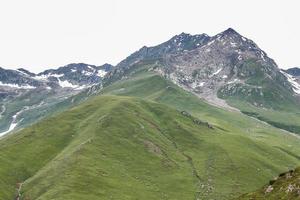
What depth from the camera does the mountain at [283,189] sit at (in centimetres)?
8769

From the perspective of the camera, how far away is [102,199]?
198750mm

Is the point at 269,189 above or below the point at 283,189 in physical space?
below

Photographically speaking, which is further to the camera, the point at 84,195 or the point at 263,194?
the point at 84,195

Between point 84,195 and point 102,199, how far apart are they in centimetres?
738

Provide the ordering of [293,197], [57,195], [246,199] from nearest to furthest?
[293,197] < [246,199] < [57,195]

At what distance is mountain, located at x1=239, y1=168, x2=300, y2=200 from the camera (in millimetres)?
87688

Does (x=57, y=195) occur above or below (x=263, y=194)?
below

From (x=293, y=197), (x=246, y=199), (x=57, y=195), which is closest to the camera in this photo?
(x=293, y=197)

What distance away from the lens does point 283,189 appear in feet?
300

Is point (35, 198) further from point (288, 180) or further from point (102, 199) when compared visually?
point (288, 180)

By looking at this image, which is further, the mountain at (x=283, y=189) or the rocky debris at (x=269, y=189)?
the rocky debris at (x=269, y=189)

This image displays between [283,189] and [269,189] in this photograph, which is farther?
[269,189]

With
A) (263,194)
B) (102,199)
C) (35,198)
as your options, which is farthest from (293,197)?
(35,198)

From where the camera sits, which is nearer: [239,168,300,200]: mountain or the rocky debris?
[239,168,300,200]: mountain
